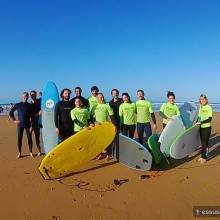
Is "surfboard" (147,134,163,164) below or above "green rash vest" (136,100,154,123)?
below

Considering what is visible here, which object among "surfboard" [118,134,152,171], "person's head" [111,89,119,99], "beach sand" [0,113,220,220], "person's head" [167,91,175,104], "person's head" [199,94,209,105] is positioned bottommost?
"beach sand" [0,113,220,220]

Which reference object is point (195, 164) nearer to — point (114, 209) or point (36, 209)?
point (114, 209)

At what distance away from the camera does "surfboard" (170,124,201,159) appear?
5504 millimetres

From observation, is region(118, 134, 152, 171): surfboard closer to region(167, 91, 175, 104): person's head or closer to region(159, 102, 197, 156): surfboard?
region(159, 102, 197, 156): surfboard

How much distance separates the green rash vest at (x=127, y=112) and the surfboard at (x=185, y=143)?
3.99 feet

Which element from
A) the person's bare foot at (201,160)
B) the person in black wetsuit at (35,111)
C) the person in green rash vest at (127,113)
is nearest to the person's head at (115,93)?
the person in green rash vest at (127,113)

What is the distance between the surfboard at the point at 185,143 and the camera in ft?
18.1

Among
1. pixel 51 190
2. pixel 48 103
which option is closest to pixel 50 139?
pixel 48 103

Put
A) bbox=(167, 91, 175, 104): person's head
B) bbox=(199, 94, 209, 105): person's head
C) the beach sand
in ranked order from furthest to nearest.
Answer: bbox=(167, 91, 175, 104): person's head, bbox=(199, 94, 209, 105): person's head, the beach sand

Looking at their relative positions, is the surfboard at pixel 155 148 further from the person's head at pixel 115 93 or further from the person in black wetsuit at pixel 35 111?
the person in black wetsuit at pixel 35 111

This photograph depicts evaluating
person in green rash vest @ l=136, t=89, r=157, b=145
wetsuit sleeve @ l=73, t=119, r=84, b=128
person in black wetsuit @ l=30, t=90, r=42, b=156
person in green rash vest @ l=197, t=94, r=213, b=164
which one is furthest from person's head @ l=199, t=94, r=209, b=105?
person in black wetsuit @ l=30, t=90, r=42, b=156

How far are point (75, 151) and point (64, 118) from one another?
34.8 inches

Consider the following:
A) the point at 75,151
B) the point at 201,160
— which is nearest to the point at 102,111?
the point at 75,151

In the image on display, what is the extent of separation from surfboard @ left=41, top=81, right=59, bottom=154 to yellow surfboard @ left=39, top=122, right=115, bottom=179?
148 centimetres
